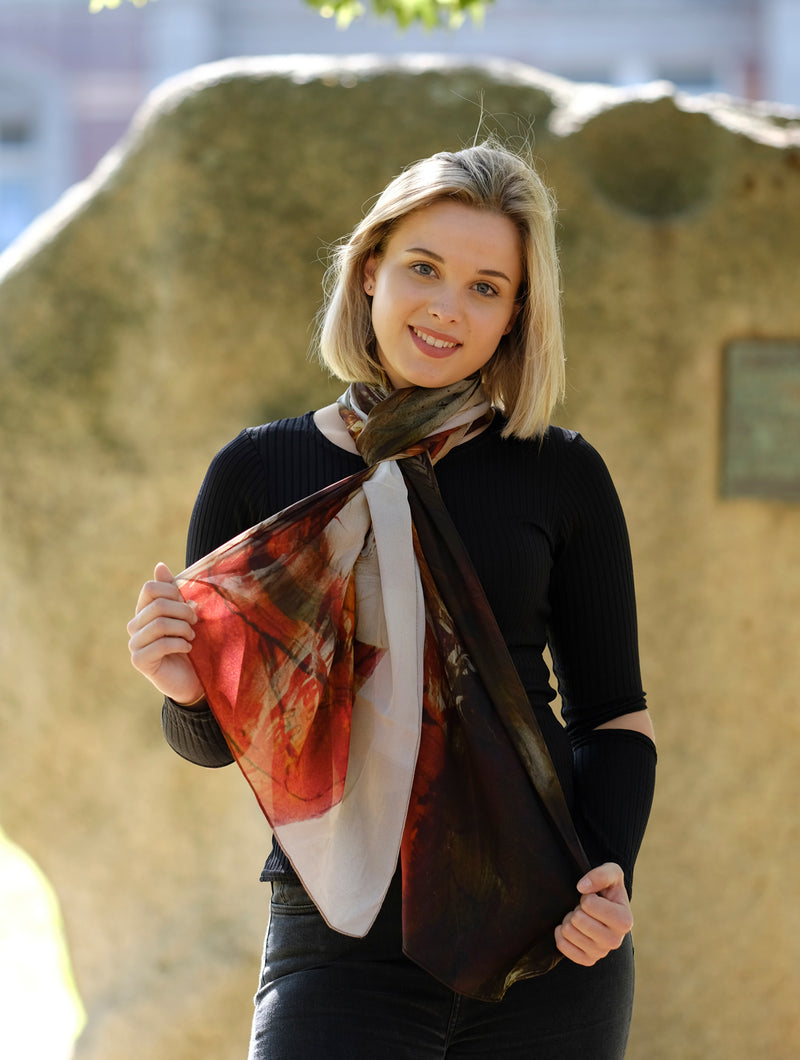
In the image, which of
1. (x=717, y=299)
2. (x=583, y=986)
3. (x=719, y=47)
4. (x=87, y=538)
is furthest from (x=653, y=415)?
(x=719, y=47)

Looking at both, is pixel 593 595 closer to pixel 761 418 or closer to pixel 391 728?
pixel 391 728

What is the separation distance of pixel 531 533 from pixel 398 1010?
2.18ft

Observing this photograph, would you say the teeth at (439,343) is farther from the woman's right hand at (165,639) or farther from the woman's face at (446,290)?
the woman's right hand at (165,639)

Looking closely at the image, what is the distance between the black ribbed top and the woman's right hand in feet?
0.39

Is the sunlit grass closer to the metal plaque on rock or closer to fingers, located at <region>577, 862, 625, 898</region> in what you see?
the metal plaque on rock

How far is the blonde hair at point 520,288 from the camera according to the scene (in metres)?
1.80

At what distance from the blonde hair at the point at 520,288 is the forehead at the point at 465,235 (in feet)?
0.04

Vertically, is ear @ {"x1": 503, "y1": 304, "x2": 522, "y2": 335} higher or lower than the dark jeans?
higher

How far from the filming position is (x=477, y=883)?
1.64 metres

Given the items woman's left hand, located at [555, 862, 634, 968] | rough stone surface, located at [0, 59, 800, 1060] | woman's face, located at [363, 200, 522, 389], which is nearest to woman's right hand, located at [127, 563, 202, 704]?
woman's face, located at [363, 200, 522, 389]

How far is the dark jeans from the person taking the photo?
1616 mm

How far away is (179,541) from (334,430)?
6.08 feet

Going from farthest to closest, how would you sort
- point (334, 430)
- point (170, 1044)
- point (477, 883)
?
point (170, 1044), point (334, 430), point (477, 883)

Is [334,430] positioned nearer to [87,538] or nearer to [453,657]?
[453,657]
